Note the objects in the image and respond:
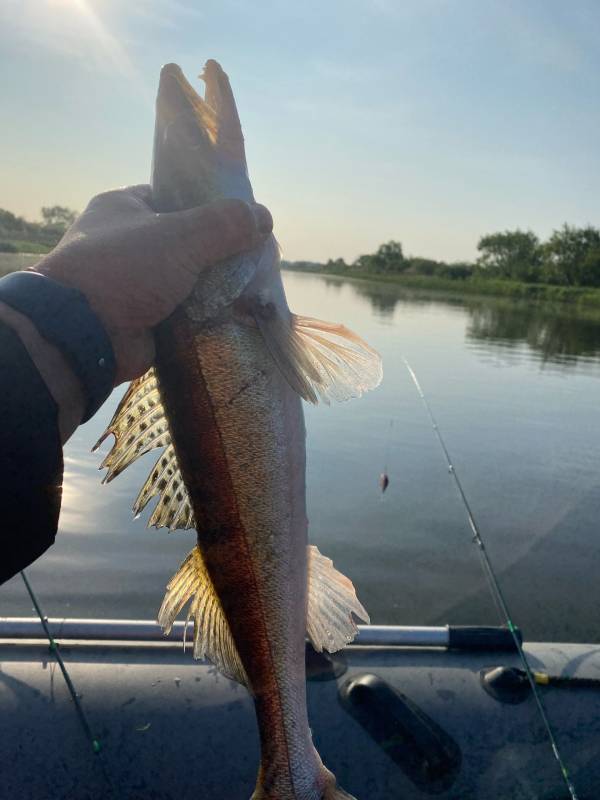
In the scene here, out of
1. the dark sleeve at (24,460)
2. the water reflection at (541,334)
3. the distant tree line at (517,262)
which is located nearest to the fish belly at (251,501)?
the dark sleeve at (24,460)

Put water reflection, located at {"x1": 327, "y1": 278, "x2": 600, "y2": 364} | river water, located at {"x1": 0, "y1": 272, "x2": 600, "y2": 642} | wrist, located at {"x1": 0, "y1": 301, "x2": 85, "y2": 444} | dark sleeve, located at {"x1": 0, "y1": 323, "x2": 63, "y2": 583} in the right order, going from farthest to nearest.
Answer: water reflection, located at {"x1": 327, "y1": 278, "x2": 600, "y2": 364}, river water, located at {"x1": 0, "y1": 272, "x2": 600, "y2": 642}, wrist, located at {"x1": 0, "y1": 301, "x2": 85, "y2": 444}, dark sleeve, located at {"x1": 0, "y1": 323, "x2": 63, "y2": 583}

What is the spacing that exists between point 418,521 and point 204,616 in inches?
217

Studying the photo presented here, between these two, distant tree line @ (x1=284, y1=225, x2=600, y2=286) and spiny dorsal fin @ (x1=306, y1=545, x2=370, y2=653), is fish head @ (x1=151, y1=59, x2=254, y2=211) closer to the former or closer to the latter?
spiny dorsal fin @ (x1=306, y1=545, x2=370, y2=653)

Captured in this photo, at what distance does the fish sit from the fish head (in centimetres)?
12

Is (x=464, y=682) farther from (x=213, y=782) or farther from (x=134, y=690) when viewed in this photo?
(x=134, y=690)

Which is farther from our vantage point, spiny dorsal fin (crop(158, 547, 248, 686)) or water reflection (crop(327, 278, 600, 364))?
water reflection (crop(327, 278, 600, 364))

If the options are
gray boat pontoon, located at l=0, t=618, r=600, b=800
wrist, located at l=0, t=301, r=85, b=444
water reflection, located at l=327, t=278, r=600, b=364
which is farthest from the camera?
water reflection, located at l=327, t=278, r=600, b=364

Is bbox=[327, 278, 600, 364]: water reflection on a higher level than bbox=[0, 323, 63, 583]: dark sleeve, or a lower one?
lower

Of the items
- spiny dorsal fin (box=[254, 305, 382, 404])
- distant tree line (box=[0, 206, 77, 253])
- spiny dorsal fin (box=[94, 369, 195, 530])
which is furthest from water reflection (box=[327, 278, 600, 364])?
spiny dorsal fin (box=[94, 369, 195, 530])

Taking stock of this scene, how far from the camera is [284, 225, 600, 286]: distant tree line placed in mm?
87875

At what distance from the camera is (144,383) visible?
2.42m

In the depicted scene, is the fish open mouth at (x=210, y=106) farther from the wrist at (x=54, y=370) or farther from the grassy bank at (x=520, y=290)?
the grassy bank at (x=520, y=290)

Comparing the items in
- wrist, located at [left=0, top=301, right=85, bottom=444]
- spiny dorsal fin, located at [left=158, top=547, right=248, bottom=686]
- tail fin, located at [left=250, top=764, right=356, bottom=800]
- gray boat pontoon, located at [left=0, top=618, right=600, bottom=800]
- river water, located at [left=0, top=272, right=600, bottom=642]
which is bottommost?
river water, located at [left=0, top=272, right=600, bottom=642]

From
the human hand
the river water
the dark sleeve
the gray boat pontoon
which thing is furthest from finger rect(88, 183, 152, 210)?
the river water
